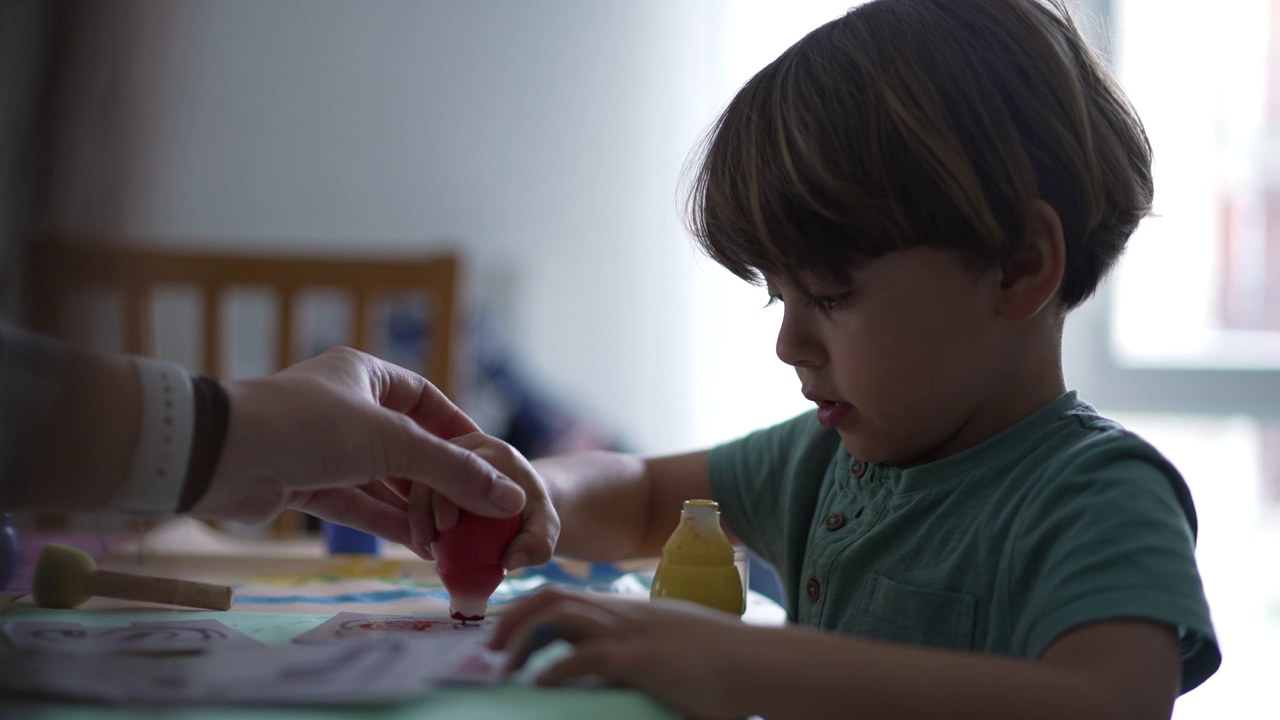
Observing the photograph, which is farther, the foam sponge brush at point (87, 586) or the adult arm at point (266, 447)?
the foam sponge brush at point (87, 586)

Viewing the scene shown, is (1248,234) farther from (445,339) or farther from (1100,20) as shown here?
(445,339)

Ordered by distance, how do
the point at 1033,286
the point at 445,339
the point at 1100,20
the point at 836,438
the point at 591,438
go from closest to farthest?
the point at 1033,286
the point at 836,438
the point at 445,339
the point at 591,438
the point at 1100,20

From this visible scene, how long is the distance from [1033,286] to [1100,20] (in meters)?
1.78

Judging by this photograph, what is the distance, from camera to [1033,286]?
63cm

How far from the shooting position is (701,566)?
1.88 feet

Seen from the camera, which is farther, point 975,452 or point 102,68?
point 975,452

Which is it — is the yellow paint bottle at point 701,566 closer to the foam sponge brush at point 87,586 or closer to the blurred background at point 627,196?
the foam sponge brush at point 87,586

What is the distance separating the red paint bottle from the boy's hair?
0.25 metres

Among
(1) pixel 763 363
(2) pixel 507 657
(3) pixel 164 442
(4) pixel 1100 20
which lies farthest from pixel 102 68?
(4) pixel 1100 20

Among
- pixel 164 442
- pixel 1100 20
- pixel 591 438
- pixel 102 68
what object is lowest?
pixel 591 438

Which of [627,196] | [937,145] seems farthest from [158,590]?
[627,196]

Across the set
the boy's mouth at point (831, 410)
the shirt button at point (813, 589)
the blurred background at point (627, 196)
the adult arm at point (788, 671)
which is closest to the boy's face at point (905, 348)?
the boy's mouth at point (831, 410)

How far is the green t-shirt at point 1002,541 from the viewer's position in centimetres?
50

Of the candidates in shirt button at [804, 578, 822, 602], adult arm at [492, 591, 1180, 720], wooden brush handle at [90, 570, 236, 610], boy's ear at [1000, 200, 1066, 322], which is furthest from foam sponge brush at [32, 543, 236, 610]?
boy's ear at [1000, 200, 1066, 322]
